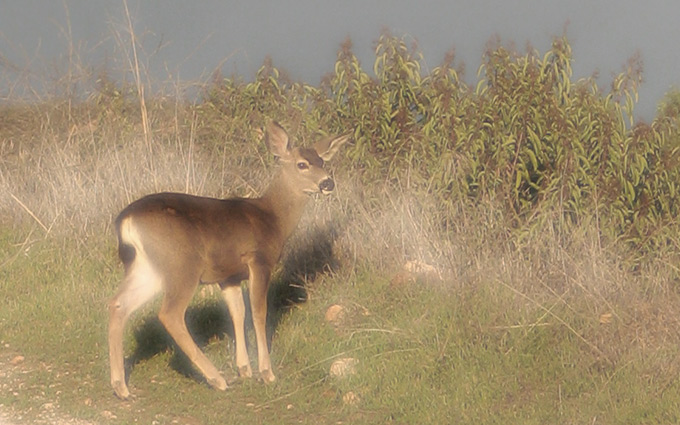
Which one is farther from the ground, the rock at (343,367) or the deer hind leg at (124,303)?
the deer hind leg at (124,303)

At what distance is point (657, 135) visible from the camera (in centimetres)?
870

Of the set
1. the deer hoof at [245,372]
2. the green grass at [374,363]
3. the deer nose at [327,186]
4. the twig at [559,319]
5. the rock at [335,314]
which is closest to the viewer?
the green grass at [374,363]

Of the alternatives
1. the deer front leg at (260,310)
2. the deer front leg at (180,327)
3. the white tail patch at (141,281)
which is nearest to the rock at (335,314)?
the deer front leg at (260,310)

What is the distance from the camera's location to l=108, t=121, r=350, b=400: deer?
681 centimetres

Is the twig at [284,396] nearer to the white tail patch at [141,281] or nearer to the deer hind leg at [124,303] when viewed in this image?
the deer hind leg at [124,303]

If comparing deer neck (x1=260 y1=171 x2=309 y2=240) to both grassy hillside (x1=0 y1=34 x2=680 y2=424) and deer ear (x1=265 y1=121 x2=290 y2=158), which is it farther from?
grassy hillside (x1=0 y1=34 x2=680 y2=424)

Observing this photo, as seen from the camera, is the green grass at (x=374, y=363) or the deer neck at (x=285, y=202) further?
the deer neck at (x=285, y=202)

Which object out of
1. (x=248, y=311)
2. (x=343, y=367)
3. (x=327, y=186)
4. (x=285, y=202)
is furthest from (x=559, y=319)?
(x=248, y=311)

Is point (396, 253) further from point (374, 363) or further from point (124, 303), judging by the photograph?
point (124, 303)

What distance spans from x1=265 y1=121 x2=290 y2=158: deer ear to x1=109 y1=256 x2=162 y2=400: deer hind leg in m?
1.51

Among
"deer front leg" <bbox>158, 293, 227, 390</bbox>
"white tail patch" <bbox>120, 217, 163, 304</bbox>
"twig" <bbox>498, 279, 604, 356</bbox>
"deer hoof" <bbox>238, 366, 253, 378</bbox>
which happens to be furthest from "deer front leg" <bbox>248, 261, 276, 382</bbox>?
"twig" <bbox>498, 279, 604, 356</bbox>

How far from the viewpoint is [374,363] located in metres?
7.21

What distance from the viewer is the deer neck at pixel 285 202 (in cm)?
779

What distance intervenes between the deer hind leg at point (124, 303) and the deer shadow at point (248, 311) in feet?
1.54
